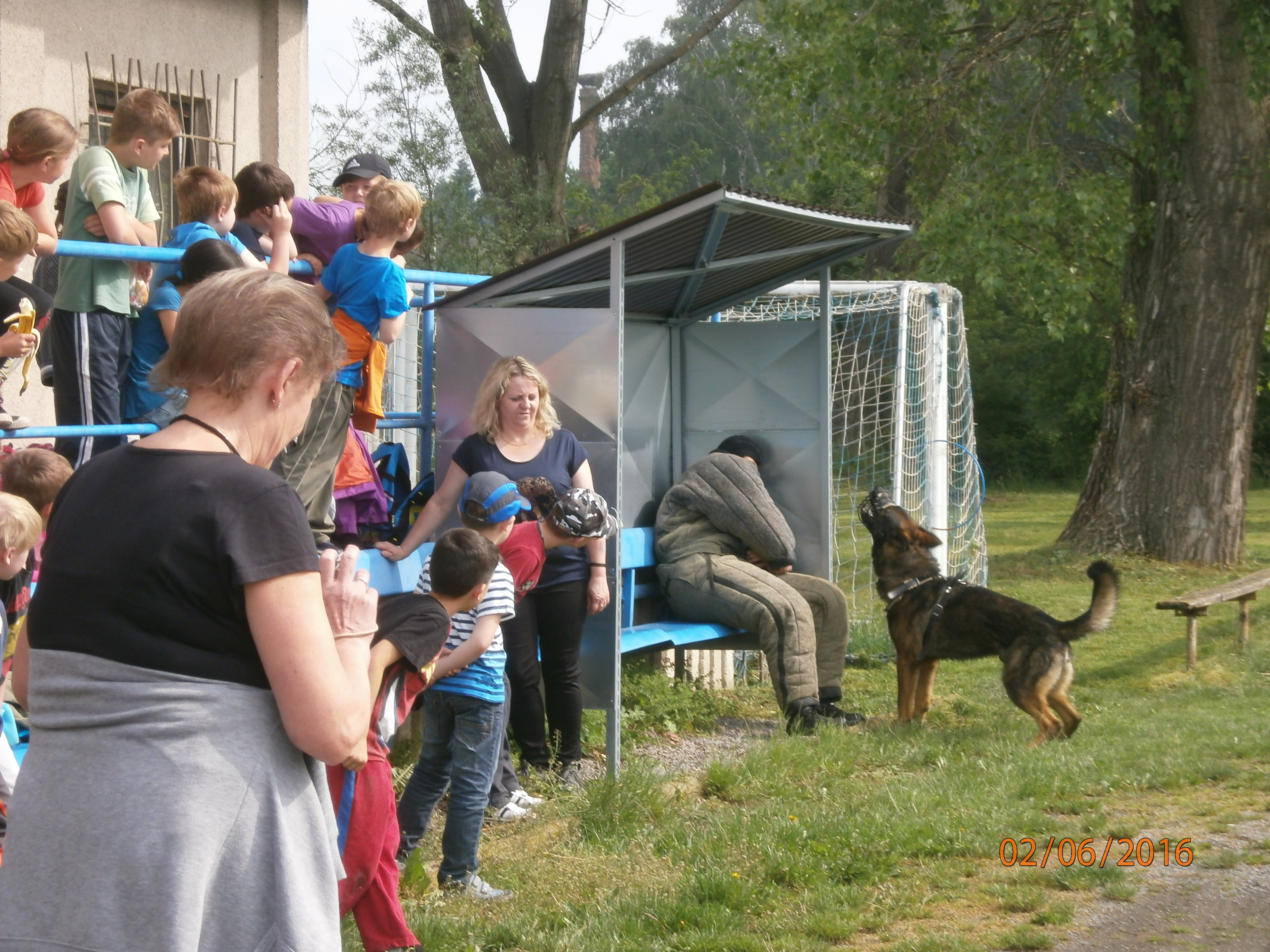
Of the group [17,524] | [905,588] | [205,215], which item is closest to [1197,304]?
[905,588]

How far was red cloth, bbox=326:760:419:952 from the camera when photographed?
3.36 m

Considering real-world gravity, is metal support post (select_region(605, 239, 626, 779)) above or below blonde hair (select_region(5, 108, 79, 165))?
below

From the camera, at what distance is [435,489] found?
6484mm

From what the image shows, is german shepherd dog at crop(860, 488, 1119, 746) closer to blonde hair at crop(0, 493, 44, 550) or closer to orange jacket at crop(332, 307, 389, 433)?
orange jacket at crop(332, 307, 389, 433)

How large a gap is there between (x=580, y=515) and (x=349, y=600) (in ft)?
10.9

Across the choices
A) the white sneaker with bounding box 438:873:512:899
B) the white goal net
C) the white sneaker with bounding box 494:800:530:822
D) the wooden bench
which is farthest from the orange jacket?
the wooden bench

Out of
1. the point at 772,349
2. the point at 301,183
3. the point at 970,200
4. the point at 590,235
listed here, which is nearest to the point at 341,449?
the point at 590,235

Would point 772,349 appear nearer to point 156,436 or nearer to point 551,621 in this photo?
point 551,621

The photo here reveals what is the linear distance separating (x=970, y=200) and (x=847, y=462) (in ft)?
14.4

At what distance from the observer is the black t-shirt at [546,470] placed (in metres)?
5.97

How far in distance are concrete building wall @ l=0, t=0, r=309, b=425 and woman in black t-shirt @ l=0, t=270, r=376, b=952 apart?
6.68 meters

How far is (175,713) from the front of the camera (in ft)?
6.63

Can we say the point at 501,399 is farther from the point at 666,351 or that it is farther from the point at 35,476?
the point at 666,351
